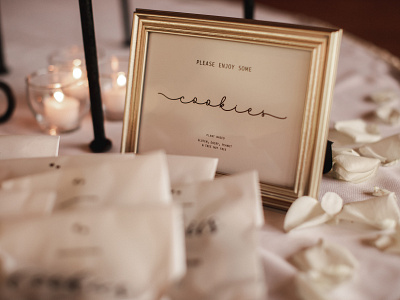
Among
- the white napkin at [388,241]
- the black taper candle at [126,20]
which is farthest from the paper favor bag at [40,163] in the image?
the black taper candle at [126,20]

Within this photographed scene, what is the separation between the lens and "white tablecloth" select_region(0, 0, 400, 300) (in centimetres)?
43

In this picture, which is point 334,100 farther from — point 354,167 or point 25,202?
point 25,202

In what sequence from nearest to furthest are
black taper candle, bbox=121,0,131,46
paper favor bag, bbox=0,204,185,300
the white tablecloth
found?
paper favor bag, bbox=0,204,185,300, the white tablecloth, black taper candle, bbox=121,0,131,46

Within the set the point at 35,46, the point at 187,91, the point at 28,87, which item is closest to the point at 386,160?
the point at 187,91

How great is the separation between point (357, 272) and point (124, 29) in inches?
40.2

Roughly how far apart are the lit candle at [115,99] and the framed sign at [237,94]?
22 cm

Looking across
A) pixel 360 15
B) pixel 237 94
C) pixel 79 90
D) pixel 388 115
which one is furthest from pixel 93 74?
pixel 360 15

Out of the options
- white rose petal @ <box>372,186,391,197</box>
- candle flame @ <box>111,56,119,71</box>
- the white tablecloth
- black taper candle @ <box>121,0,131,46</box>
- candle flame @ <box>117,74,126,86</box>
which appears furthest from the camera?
black taper candle @ <box>121,0,131,46</box>

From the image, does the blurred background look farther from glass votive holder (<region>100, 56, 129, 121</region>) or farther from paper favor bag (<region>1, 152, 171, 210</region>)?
paper favor bag (<region>1, 152, 171, 210</region>)

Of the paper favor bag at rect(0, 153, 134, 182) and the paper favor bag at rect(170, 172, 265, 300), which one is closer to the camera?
the paper favor bag at rect(170, 172, 265, 300)

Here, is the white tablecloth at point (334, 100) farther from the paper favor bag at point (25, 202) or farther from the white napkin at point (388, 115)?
the paper favor bag at point (25, 202)

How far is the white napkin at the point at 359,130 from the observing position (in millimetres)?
691

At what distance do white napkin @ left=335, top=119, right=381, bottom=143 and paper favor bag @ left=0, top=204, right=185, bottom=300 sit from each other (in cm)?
46

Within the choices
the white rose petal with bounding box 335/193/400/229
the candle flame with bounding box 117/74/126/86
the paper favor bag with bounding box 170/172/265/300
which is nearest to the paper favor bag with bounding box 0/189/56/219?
the paper favor bag with bounding box 170/172/265/300
